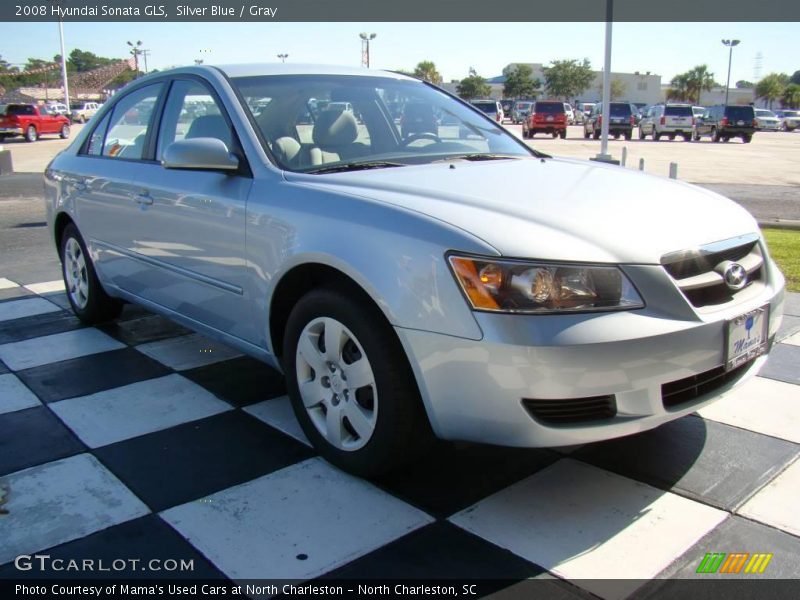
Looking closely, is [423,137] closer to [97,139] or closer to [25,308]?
[97,139]

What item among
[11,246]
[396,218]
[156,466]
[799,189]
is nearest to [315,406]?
[156,466]

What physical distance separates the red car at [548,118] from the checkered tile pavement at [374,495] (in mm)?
32433

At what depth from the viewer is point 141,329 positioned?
4945mm

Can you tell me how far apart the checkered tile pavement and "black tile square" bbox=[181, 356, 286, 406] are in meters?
0.03

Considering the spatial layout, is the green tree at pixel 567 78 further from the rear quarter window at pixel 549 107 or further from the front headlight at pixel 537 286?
the front headlight at pixel 537 286

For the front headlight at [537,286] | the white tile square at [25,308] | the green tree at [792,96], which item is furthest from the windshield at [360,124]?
the green tree at [792,96]

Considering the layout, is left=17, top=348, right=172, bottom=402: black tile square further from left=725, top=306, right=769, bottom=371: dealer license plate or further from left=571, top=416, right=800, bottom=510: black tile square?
left=725, top=306, right=769, bottom=371: dealer license plate

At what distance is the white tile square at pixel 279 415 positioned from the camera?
129 inches

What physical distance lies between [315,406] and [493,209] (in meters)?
1.09

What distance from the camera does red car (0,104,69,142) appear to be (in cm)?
2997

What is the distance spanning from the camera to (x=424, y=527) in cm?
249

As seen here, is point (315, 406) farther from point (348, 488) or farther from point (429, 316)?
point (429, 316)

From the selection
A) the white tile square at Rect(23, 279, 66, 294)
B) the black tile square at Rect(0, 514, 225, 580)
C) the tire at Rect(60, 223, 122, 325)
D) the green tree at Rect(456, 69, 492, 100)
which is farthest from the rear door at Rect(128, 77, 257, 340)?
the green tree at Rect(456, 69, 492, 100)

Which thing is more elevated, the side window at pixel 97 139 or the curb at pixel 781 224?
the side window at pixel 97 139
